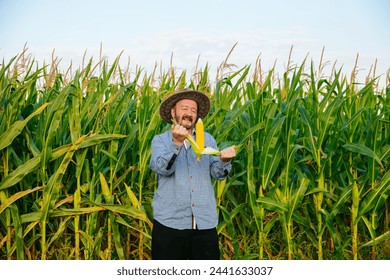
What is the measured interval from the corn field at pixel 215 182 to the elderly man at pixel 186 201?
1.22 m

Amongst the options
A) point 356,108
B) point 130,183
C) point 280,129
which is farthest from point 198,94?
point 356,108

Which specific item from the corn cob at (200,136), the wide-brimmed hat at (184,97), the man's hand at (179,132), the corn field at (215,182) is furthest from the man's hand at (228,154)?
the corn field at (215,182)

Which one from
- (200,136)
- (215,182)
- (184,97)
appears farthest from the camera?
(215,182)

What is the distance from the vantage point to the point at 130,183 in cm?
494

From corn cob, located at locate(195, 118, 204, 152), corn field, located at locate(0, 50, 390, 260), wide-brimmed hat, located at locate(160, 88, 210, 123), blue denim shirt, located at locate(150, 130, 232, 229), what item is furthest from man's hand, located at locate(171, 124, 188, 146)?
corn field, located at locate(0, 50, 390, 260)

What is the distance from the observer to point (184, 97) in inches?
137

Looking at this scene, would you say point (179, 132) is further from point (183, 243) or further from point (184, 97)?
point (183, 243)

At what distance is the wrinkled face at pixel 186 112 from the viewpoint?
330cm

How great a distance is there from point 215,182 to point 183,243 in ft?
4.51

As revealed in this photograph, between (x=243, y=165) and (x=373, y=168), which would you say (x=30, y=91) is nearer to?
(x=243, y=165)

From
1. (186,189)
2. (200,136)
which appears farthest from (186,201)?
(200,136)

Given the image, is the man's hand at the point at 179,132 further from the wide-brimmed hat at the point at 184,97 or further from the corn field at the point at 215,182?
the corn field at the point at 215,182

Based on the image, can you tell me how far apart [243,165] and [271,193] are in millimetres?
376
